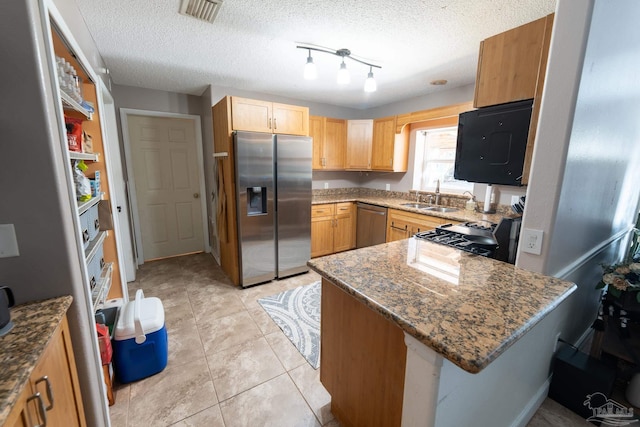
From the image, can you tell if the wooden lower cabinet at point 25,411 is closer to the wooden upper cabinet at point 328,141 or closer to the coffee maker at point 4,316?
the coffee maker at point 4,316

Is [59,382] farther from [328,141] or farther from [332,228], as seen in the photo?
[328,141]

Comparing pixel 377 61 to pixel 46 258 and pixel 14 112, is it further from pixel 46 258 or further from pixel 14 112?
pixel 46 258

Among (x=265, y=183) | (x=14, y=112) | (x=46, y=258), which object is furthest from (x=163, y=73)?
(x=46, y=258)

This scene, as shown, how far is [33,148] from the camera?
0.90 meters

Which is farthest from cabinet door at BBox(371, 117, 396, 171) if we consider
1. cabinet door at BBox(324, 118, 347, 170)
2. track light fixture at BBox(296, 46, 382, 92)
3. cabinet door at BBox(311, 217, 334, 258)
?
track light fixture at BBox(296, 46, 382, 92)

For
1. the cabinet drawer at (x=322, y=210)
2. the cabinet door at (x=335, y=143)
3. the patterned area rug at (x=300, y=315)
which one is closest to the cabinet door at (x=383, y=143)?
the cabinet door at (x=335, y=143)

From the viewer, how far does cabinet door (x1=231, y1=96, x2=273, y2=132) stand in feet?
9.39

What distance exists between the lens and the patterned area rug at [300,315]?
2117 millimetres

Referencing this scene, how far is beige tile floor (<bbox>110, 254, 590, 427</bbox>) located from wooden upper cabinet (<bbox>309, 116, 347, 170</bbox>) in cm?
238

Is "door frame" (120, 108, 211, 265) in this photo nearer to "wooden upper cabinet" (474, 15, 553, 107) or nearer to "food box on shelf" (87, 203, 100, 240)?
"food box on shelf" (87, 203, 100, 240)

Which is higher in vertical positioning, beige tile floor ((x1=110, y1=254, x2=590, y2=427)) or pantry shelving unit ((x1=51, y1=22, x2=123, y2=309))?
pantry shelving unit ((x1=51, y1=22, x2=123, y2=309))

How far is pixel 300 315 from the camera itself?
255 cm

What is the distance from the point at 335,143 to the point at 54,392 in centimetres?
396

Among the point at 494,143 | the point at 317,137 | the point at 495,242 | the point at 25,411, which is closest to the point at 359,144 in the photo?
the point at 317,137
